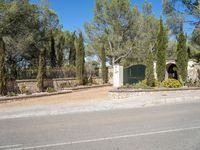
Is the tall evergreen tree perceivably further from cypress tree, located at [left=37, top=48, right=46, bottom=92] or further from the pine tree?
the pine tree

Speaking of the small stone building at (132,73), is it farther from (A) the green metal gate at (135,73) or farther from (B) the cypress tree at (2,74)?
(B) the cypress tree at (2,74)

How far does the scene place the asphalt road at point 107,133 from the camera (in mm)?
7475

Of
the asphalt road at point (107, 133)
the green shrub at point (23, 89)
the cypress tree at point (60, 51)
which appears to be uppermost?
the cypress tree at point (60, 51)

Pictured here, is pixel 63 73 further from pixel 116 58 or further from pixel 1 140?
pixel 1 140

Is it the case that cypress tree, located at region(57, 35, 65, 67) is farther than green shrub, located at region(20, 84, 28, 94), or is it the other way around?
cypress tree, located at region(57, 35, 65, 67)

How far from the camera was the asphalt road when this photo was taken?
24.5 feet

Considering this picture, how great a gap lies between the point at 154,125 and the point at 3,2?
24813 mm

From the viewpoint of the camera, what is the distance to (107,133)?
894cm

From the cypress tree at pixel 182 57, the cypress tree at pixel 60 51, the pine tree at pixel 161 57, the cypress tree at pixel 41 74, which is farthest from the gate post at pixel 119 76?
the cypress tree at pixel 60 51

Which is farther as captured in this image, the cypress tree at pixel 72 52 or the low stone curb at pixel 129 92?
the cypress tree at pixel 72 52

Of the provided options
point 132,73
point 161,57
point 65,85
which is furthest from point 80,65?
point 161,57

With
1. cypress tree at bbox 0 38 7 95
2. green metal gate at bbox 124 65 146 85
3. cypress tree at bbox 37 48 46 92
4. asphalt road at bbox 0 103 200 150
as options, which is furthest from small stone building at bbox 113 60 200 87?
asphalt road at bbox 0 103 200 150

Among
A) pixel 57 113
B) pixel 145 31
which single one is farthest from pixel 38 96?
pixel 145 31

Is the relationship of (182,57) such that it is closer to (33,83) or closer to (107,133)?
(33,83)
